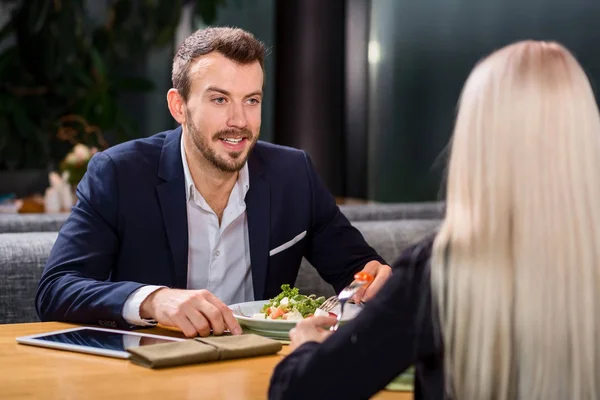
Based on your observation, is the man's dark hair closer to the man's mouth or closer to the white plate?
the man's mouth

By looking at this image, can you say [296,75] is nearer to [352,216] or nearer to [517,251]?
[352,216]

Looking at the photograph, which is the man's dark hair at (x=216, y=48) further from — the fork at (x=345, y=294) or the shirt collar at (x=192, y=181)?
the fork at (x=345, y=294)

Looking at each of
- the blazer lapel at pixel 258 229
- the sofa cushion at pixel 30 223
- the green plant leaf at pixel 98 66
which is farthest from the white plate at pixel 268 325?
the green plant leaf at pixel 98 66

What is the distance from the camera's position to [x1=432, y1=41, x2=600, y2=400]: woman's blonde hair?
1213mm

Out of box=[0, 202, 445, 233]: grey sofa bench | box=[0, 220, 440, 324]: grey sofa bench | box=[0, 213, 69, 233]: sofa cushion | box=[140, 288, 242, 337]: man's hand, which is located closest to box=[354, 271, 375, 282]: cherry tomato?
box=[140, 288, 242, 337]: man's hand

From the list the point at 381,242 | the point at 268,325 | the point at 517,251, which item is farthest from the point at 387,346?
the point at 381,242

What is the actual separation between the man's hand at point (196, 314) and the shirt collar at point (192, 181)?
59 centimetres

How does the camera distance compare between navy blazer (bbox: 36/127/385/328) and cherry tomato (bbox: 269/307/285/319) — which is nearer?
cherry tomato (bbox: 269/307/285/319)

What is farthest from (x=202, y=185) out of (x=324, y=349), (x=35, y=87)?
(x=35, y=87)

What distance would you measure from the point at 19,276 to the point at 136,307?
872mm

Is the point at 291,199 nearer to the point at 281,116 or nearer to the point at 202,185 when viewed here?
the point at 202,185

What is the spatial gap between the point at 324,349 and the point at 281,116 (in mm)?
4735

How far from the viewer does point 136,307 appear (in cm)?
196

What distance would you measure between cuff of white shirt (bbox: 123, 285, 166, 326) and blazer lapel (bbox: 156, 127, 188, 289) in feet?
1.34
